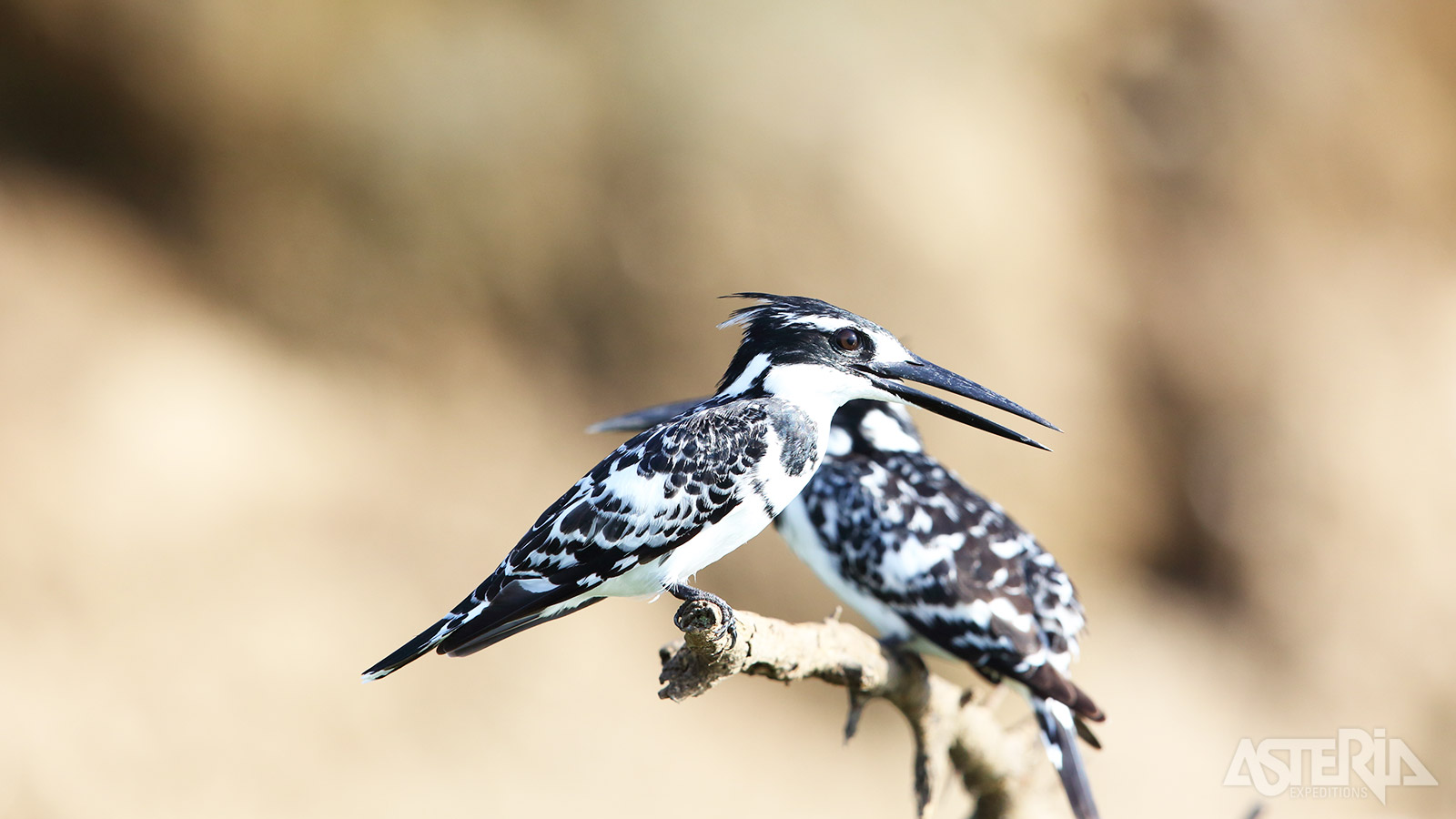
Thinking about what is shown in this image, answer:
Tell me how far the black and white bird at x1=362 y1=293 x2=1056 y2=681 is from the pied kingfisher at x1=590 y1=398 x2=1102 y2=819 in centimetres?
53

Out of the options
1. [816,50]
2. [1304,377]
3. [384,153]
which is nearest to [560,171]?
[384,153]

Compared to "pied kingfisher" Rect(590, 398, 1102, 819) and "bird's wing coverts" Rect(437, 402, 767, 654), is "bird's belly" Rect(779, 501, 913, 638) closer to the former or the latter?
"pied kingfisher" Rect(590, 398, 1102, 819)

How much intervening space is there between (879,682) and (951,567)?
16.1 inches

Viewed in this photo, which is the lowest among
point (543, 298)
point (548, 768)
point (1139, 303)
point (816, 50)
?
point (548, 768)

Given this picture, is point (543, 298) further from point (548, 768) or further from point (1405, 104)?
point (1405, 104)

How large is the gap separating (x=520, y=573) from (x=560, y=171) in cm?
402

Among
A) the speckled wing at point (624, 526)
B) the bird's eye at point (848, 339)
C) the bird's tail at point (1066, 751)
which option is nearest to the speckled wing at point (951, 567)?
the bird's tail at point (1066, 751)

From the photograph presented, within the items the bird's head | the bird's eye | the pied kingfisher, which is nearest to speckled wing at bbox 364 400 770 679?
the bird's head

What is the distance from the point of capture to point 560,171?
18.3 ft

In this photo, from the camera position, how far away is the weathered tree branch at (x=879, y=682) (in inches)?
76.4

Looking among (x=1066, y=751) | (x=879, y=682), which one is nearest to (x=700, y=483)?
(x=879, y=682)

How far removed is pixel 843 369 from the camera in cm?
207

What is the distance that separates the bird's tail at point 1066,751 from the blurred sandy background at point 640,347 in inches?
122

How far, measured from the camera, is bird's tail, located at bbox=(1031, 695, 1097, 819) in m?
2.59
